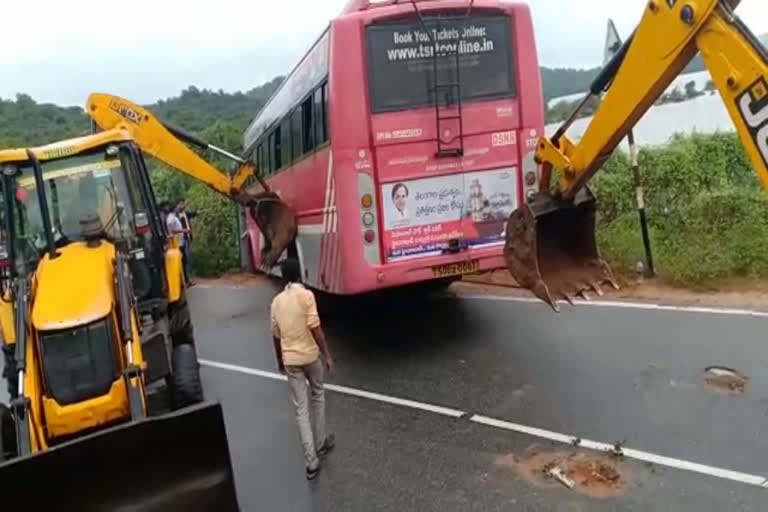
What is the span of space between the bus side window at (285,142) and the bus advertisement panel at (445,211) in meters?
4.08

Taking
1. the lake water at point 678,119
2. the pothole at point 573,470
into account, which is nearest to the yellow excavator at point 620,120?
the pothole at point 573,470

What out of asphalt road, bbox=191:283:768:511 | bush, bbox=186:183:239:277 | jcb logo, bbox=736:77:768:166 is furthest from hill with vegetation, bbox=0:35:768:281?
asphalt road, bbox=191:283:768:511

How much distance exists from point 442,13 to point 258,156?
923 centimetres

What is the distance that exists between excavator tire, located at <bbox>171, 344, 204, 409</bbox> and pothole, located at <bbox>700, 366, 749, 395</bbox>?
479cm

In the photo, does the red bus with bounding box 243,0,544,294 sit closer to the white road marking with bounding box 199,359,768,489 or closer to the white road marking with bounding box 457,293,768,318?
the white road marking with bounding box 199,359,768,489

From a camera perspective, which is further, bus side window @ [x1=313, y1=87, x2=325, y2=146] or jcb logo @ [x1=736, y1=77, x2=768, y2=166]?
bus side window @ [x1=313, y1=87, x2=325, y2=146]

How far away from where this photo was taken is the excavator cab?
4.90m

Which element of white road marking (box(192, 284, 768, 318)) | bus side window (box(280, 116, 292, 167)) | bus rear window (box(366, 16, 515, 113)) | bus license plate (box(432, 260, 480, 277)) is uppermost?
bus rear window (box(366, 16, 515, 113))

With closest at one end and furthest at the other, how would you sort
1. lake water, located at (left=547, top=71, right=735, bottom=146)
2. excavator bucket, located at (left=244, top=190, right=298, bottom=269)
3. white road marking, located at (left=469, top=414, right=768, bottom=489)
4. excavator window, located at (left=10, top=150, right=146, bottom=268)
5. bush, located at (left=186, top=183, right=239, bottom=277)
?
white road marking, located at (left=469, top=414, right=768, bottom=489), excavator window, located at (left=10, top=150, right=146, bottom=268), excavator bucket, located at (left=244, top=190, right=298, bottom=269), lake water, located at (left=547, top=71, right=735, bottom=146), bush, located at (left=186, top=183, right=239, bottom=277)

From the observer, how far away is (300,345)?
612 centimetres

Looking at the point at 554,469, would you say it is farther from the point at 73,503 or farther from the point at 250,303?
the point at 250,303

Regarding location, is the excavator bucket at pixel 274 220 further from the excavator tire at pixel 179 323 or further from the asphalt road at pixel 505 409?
the excavator tire at pixel 179 323

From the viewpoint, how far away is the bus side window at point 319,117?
371 inches

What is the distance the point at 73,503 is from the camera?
15.9 feet
